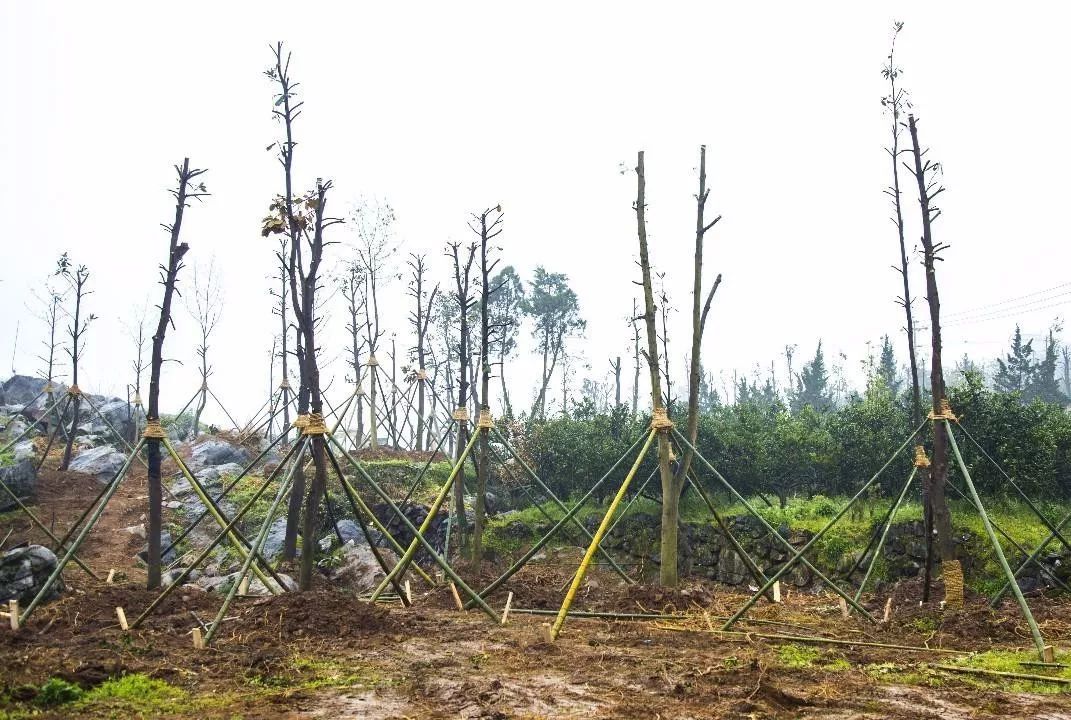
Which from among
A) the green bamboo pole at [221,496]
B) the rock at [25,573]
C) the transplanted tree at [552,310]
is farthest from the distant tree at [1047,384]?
the rock at [25,573]

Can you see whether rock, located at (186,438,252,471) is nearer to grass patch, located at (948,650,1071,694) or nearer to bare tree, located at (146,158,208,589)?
bare tree, located at (146,158,208,589)

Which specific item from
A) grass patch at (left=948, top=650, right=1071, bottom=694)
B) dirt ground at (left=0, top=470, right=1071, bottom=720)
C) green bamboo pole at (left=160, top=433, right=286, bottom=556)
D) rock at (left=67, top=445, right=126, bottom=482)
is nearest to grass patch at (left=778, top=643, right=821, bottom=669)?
dirt ground at (left=0, top=470, right=1071, bottom=720)

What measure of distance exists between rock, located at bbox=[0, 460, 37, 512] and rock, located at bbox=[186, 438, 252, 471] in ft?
16.1

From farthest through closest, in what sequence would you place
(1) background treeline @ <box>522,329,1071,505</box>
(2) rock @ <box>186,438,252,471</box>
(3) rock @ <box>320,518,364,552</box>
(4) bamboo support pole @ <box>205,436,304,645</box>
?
(2) rock @ <box>186,438,252,471</box>, (3) rock @ <box>320,518,364,552</box>, (1) background treeline @ <box>522,329,1071,505</box>, (4) bamboo support pole @ <box>205,436,304,645</box>

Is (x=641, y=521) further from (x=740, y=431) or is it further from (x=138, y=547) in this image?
(x=138, y=547)

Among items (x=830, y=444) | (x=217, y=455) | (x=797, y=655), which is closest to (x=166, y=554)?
(x=217, y=455)

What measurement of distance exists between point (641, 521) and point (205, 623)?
10.0m

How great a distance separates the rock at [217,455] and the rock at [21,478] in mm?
4899

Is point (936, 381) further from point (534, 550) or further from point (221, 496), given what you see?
point (221, 496)

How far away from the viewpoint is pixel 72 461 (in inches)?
848

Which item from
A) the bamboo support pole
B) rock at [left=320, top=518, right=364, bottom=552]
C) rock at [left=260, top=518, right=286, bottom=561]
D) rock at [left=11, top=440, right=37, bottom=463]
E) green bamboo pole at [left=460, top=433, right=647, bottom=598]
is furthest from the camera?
rock at [left=11, top=440, right=37, bottom=463]

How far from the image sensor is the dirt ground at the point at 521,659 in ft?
16.9

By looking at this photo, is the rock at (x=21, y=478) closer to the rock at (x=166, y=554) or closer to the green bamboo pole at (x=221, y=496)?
the rock at (x=166, y=554)

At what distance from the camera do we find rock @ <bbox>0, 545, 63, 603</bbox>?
9.25 meters
